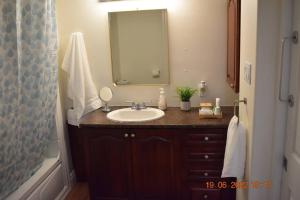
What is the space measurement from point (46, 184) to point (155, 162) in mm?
945

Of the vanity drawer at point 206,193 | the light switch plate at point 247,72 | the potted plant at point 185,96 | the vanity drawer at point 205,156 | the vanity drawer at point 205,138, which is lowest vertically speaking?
the vanity drawer at point 206,193

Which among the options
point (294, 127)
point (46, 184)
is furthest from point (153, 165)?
point (294, 127)

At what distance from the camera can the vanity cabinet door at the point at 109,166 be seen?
2.35 m

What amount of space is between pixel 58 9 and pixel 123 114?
119cm

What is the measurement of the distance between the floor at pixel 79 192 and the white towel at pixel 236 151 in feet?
4.86

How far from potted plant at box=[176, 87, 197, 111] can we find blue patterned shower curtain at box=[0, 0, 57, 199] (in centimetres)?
112

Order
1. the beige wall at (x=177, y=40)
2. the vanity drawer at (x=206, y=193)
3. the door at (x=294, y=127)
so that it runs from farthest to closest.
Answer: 1. the beige wall at (x=177, y=40)
2. the vanity drawer at (x=206, y=193)
3. the door at (x=294, y=127)

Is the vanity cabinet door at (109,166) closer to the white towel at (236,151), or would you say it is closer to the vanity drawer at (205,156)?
the vanity drawer at (205,156)

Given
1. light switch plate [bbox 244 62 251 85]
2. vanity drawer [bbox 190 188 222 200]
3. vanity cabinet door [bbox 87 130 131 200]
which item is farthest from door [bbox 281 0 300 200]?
vanity cabinet door [bbox 87 130 131 200]

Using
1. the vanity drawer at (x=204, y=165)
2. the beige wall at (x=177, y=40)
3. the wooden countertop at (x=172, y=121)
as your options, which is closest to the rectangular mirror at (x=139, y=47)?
the beige wall at (x=177, y=40)

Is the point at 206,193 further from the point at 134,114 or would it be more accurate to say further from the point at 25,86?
the point at 25,86

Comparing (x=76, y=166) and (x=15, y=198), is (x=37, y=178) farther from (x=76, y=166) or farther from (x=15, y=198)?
(x=76, y=166)

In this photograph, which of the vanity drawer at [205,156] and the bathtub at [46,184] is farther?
the vanity drawer at [205,156]

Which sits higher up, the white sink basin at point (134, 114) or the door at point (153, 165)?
the white sink basin at point (134, 114)
